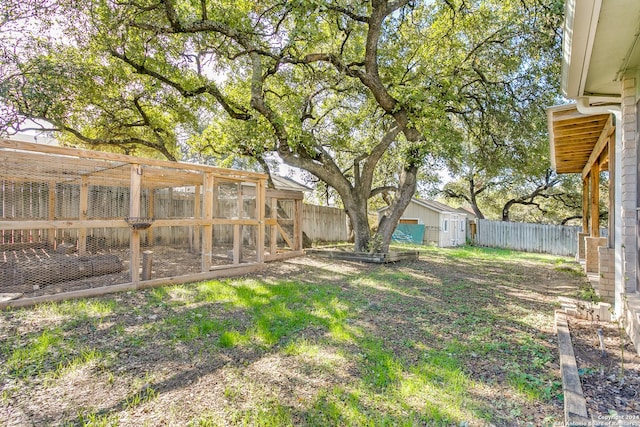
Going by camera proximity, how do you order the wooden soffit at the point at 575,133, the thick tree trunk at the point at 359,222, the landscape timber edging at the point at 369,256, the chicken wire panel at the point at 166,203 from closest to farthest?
the wooden soffit at the point at 575,133, the landscape timber edging at the point at 369,256, the thick tree trunk at the point at 359,222, the chicken wire panel at the point at 166,203

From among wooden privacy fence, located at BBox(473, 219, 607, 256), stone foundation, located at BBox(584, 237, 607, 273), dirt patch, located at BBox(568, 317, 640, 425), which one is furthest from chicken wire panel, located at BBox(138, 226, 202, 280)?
wooden privacy fence, located at BBox(473, 219, 607, 256)

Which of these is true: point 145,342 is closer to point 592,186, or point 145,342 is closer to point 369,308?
point 369,308

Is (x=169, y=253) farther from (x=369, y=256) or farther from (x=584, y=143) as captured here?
(x=584, y=143)

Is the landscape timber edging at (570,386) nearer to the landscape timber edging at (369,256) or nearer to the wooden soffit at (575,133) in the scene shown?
the wooden soffit at (575,133)

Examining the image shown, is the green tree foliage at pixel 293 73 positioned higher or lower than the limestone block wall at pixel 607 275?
higher

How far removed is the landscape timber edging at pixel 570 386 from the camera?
1975mm

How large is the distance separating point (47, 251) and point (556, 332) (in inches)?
396

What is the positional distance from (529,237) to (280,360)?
1570 centimetres

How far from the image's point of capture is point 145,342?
3242 mm

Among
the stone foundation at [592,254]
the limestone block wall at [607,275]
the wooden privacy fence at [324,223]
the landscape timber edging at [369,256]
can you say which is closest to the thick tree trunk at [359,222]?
the landscape timber edging at [369,256]

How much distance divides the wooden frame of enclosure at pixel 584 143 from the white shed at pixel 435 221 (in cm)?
702

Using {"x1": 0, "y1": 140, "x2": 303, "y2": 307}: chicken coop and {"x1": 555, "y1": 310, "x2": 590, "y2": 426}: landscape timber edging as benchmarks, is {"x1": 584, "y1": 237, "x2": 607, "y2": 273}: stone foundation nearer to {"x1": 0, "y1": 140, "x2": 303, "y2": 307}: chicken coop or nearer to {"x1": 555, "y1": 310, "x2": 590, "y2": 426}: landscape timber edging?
{"x1": 555, "y1": 310, "x2": 590, "y2": 426}: landscape timber edging

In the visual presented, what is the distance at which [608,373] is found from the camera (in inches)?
102

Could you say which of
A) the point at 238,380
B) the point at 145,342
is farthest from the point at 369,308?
the point at 145,342
